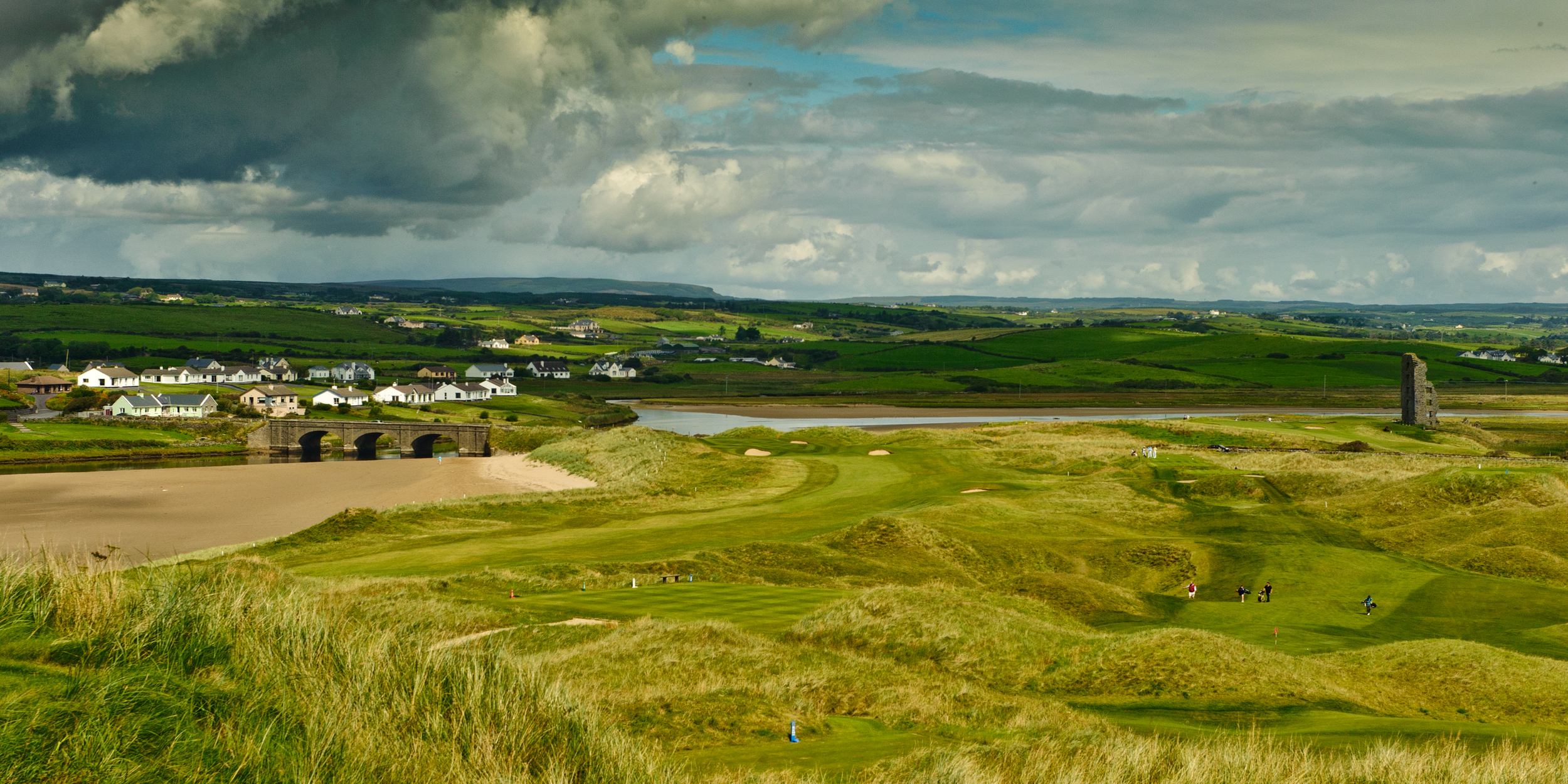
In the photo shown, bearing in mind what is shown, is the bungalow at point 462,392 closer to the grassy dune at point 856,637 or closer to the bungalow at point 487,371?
the bungalow at point 487,371

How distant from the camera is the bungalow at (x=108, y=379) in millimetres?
144000

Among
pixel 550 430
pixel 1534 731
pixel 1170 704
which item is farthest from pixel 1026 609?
pixel 550 430

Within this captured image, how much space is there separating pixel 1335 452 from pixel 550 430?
274ft

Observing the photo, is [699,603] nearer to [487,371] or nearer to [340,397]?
[340,397]

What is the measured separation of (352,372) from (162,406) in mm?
46495

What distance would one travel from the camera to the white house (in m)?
161

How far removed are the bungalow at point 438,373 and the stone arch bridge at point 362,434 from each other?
171ft

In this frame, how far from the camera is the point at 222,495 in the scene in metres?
81.1

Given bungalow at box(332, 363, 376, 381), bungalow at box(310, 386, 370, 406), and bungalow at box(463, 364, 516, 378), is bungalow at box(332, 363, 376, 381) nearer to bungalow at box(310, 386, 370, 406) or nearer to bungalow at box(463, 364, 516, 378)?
bungalow at box(463, 364, 516, 378)

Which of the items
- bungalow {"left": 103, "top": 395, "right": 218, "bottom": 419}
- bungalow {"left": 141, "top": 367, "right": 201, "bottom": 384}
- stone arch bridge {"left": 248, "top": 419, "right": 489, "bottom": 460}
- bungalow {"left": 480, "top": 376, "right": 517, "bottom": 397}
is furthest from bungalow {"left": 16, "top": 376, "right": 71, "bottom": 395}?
bungalow {"left": 480, "top": 376, "right": 517, "bottom": 397}

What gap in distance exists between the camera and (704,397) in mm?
177000

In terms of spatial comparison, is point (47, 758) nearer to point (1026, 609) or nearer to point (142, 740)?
point (142, 740)

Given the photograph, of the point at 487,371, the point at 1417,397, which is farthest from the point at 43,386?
the point at 1417,397

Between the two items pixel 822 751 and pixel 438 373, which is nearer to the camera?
pixel 822 751
